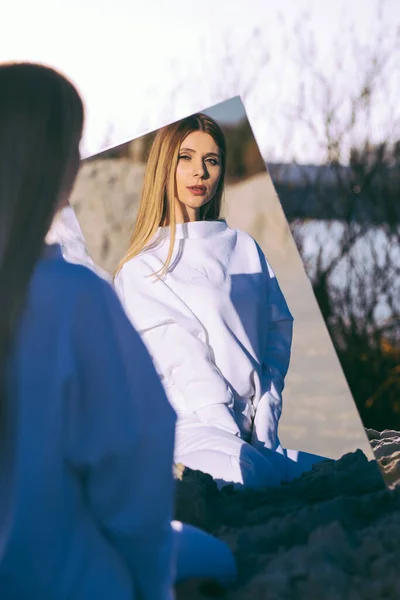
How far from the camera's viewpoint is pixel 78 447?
1.30 meters

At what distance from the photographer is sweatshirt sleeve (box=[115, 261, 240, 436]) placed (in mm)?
3078

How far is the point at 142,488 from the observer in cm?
131

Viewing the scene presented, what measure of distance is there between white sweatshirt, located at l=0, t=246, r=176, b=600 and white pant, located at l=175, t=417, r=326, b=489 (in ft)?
4.81

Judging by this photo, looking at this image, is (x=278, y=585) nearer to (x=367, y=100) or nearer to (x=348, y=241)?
(x=348, y=241)

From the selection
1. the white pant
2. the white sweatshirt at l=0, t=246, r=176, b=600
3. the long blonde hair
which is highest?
the long blonde hair

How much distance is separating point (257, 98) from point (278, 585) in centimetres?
364

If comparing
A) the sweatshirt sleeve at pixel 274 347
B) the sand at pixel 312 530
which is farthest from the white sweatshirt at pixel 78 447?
the sweatshirt sleeve at pixel 274 347

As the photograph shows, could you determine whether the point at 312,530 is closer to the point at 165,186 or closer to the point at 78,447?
the point at 78,447

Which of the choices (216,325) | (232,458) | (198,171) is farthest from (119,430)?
(198,171)

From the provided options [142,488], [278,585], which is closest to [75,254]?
[278,585]

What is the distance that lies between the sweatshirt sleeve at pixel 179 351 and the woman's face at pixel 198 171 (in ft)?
1.00

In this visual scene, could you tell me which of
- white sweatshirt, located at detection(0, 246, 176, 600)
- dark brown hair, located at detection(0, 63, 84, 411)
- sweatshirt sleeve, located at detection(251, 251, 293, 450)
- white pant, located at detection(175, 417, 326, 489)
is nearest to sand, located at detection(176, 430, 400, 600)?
white pant, located at detection(175, 417, 326, 489)

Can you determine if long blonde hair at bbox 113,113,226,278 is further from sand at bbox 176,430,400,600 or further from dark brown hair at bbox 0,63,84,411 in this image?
dark brown hair at bbox 0,63,84,411

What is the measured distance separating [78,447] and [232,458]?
63.6 inches
